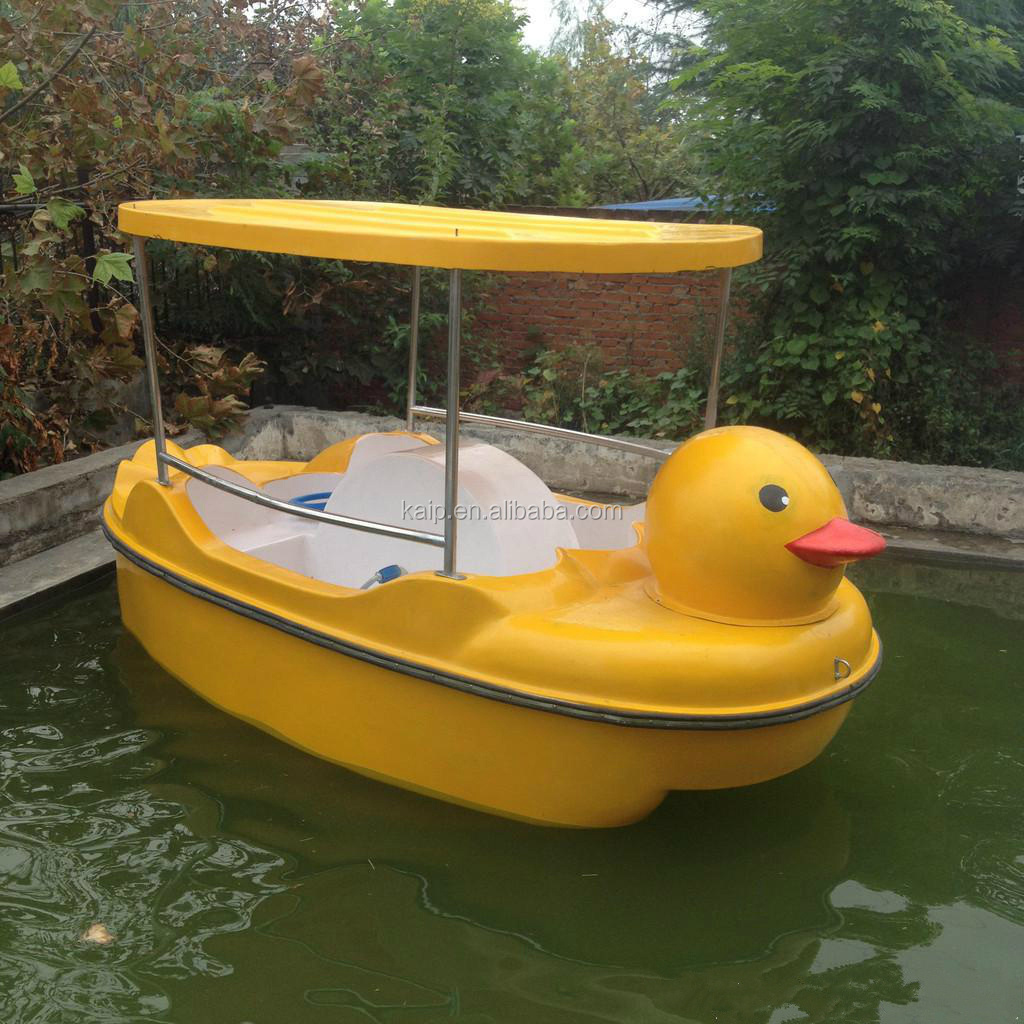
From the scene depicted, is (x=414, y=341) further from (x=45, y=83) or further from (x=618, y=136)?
(x=618, y=136)

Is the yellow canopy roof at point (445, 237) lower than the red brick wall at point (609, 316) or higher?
higher

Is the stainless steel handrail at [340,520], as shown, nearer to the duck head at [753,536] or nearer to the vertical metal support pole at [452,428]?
the vertical metal support pole at [452,428]

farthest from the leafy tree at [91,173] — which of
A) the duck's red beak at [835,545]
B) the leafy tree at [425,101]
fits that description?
the duck's red beak at [835,545]

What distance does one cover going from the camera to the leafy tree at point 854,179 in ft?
19.2

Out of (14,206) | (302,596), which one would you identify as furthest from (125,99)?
(302,596)

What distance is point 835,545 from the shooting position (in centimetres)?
261

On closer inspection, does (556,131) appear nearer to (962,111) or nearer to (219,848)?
(962,111)

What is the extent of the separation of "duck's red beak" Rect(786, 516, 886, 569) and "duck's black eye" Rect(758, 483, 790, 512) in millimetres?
95

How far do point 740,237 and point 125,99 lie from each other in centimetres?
384

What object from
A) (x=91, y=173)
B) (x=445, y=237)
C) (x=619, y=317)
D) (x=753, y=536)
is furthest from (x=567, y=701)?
(x=619, y=317)

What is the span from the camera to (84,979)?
2.31 meters

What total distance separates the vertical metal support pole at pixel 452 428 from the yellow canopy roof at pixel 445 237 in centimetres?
15

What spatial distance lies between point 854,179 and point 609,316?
192 cm

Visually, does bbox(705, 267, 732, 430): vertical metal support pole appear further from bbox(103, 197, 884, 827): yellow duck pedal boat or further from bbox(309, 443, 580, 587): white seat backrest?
bbox(309, 443, 580, 587): white seat backrest
